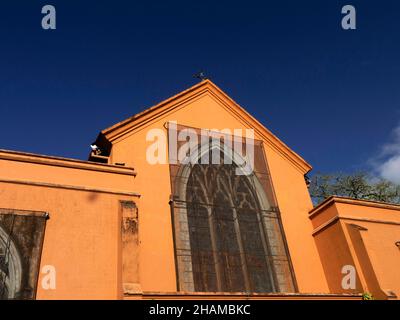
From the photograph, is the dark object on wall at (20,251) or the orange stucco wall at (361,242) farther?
the orange stucco wall at (361,242)

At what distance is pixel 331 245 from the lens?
13039 mm

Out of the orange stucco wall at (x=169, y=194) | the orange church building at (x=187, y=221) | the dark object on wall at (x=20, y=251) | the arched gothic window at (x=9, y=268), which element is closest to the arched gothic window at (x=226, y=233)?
the orange church building at (x=187, y=221)

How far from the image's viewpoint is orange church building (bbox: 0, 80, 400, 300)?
9266 millimetres

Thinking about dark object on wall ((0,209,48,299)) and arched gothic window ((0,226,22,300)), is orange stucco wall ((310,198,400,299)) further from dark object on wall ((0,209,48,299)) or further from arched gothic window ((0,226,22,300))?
arched gothic window ((0,226,22,300))

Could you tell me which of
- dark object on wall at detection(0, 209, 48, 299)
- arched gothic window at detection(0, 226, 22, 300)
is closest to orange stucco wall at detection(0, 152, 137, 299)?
dark object on wall at detection(0, 209, 48, 299)

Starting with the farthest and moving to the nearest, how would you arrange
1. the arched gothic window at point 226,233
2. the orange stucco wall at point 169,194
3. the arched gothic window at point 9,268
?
1. the arched gothic window at point 226,233
2. the orange stucco wall at point 169,194
3. the arched gothic window at point 9,268

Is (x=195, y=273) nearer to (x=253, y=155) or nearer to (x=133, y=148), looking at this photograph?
(x=133, y=148)

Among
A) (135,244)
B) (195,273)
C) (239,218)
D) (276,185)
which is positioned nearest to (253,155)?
(276,185)

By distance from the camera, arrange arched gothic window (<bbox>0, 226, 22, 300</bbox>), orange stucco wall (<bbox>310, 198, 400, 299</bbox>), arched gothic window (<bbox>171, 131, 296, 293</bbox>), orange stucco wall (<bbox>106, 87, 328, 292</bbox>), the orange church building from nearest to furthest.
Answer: arched gothic window (<bbox>0, 226, 22, 300</bbox>)
the orange church building
orange stucco wall (<bbox>106, 87, 328, 292</bbox>)
arched gothic window (<bbox>171, 131, 296, 293</bbox>)
orange stucco wall (<bbox>310, 198, 400, 299</bbox>)

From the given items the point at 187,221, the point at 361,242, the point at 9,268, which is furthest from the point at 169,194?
the point at 361,242

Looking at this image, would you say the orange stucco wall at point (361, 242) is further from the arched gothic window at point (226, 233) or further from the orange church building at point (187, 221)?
the arched gothic window at point (226, 233)

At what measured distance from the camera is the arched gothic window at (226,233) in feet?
37.3

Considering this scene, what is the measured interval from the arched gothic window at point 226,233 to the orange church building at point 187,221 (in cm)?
4

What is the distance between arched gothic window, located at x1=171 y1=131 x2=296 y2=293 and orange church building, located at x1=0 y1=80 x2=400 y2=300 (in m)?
0.04
